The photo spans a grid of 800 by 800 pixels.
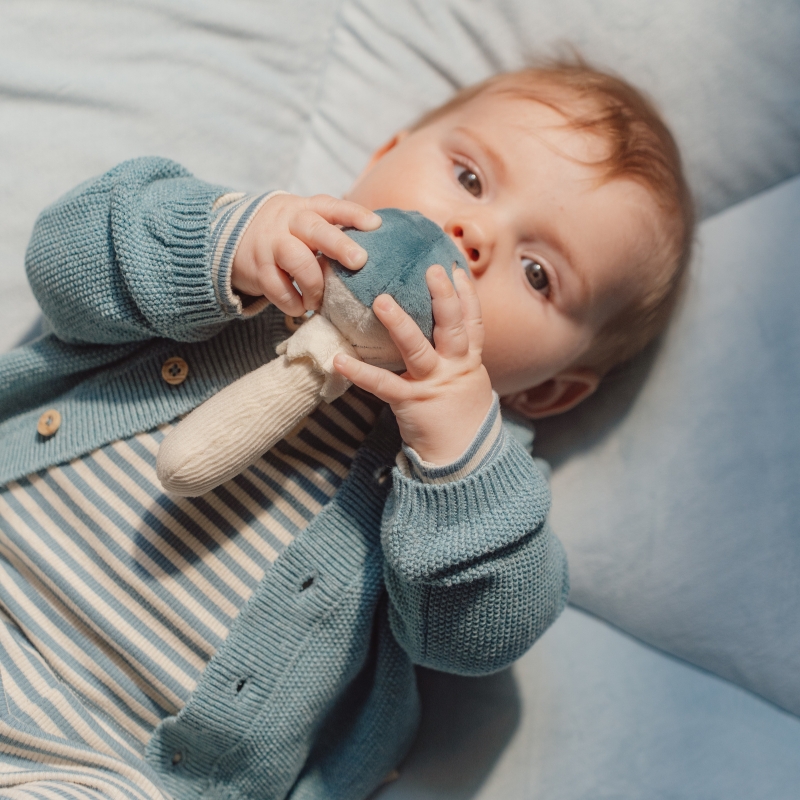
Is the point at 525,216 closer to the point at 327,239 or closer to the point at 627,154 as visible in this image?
the point at 627,154

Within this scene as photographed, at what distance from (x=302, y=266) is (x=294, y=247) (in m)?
0.03

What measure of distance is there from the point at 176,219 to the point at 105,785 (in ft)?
2.30

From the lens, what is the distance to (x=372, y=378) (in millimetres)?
827

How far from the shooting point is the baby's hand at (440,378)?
0.82 meters

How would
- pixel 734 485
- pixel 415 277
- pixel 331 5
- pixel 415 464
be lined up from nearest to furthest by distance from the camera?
pixel 415 277, pixel 415 464, pixel 734 485, pixel 331 5

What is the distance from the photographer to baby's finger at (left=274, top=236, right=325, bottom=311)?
0.82 meters

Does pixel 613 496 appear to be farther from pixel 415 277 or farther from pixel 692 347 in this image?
pixel 415 277

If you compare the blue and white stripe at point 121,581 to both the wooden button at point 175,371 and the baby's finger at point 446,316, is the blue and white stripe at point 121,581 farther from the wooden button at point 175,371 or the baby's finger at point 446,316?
the baby's finger at point 446,316

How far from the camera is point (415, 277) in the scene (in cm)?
80

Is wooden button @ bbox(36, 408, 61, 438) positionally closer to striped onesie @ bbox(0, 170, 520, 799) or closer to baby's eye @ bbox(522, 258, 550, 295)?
striped onesie @ bbox(0, 170, 520, 799)

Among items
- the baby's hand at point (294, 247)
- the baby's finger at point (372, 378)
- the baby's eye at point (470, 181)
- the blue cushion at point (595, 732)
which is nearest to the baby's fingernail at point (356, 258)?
the baby's hand at point (294, 247)

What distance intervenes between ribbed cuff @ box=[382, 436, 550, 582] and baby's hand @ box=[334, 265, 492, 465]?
4cm

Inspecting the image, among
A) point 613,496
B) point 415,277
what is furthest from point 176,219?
point 613,496

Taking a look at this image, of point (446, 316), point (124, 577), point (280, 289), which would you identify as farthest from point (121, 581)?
point (446, 316)
